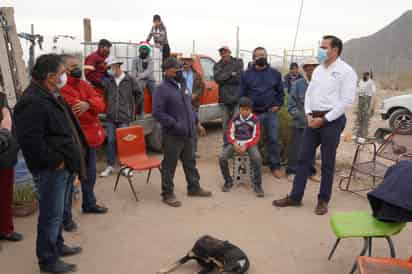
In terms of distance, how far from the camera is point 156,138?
7.85m

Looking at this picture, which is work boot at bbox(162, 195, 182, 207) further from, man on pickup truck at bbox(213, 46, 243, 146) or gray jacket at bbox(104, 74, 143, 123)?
man on pickup truck at bbox(213, 46, 243, 146)

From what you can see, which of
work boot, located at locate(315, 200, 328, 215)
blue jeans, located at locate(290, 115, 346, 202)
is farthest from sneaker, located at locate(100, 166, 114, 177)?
work boot, located at locate(315, 200, 328, 215)

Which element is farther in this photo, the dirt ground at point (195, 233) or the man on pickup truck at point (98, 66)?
the man on pickup truck at point (98, 66)

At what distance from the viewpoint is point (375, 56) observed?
67125 millimetres

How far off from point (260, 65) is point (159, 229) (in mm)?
3030

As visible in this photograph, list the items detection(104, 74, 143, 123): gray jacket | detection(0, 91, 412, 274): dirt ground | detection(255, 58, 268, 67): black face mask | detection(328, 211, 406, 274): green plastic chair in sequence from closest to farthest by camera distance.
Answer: detection(328, 211, 406, 274): green plastic chair
detection(0, 91, 412, 274): dirt ground
detection(255, 58, 268, 67): black face mask
detection(104, 74, 143, 123): gray jacket

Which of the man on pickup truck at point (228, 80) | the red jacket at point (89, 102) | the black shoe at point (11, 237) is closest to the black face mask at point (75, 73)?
the red jacket at point (89, 102)

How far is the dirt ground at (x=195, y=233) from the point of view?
394 cm

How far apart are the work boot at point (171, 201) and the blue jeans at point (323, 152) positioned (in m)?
1.44

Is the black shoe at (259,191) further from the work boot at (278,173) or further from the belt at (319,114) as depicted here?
the belt at (319,114)

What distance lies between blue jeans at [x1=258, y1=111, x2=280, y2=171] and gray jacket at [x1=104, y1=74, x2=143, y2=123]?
6.68 ft

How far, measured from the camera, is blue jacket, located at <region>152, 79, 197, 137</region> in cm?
529

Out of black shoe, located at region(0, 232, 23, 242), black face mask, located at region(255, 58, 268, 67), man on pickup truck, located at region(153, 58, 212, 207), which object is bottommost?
black shoe, located at region(0, 232, 23, 242)

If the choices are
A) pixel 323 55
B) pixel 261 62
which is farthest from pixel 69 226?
pixel 261 62
